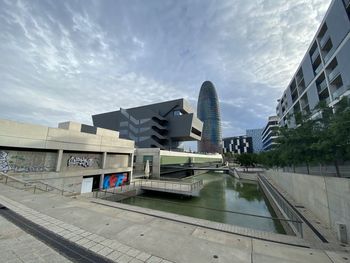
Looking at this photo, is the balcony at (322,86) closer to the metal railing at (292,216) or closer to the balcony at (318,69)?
the balcony at (318,69)

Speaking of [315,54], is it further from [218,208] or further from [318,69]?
[218,208]

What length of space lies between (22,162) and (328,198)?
22.0 meters

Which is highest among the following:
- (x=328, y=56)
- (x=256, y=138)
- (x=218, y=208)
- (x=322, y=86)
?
(x=256, y=138)

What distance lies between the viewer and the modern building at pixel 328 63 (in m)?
17.6

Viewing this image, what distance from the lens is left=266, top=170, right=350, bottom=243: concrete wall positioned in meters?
6.76

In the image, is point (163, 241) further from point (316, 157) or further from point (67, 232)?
point (316, 157)

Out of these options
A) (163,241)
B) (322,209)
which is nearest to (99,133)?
(163,241)

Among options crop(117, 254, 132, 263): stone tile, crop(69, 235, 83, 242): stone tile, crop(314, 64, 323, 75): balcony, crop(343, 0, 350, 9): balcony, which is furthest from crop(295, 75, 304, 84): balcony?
crop(69, 235, 83, 242): stone tile

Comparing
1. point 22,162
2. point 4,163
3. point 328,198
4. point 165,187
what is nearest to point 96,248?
point 328,198

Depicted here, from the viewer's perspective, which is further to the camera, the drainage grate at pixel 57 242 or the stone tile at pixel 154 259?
the stone tile at pixel 154 259

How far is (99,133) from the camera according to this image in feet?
71.5

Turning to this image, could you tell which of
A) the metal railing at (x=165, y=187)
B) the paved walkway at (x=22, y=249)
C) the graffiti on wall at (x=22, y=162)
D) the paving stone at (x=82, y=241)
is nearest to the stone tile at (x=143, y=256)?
the paved walkway at (x=22, y=249)

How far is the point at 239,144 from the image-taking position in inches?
6196

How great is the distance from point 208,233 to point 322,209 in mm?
7882
